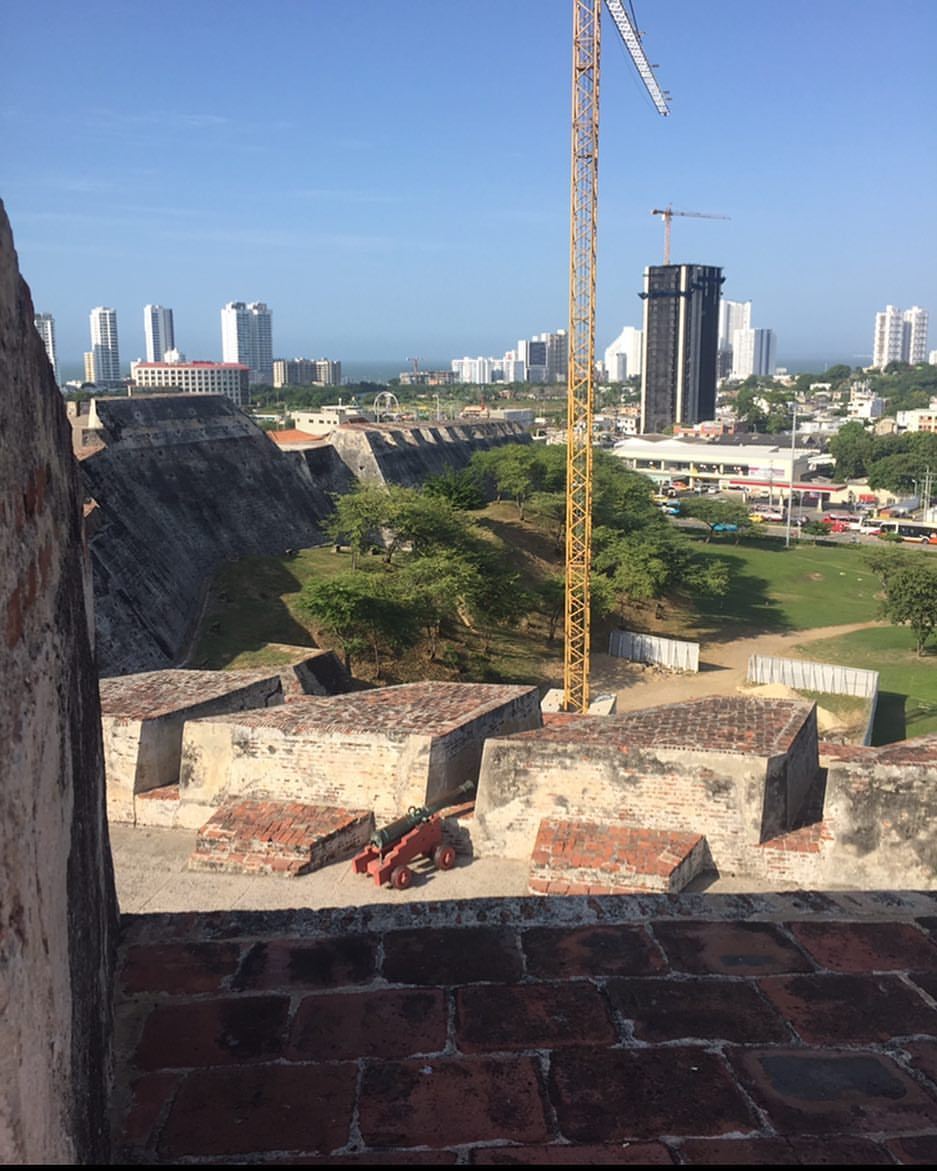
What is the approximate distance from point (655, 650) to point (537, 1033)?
2337cm

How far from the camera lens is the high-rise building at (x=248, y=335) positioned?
7037 inches

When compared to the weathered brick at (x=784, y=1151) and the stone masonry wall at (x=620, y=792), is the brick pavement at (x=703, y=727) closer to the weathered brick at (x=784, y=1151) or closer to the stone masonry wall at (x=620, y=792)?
the stone masonry wall at (x=620, y=792)

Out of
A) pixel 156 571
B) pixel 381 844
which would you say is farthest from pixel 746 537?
pixel 381 844

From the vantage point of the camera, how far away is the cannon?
7539mm

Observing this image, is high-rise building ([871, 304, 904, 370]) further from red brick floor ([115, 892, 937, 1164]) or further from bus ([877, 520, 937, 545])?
red brick floor ([115, 892, 937, 1164])

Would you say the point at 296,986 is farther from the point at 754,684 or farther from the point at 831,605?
the point at 831,605

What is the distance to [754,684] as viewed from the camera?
22312 mm

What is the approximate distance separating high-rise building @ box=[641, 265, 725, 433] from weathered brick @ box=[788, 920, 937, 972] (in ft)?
327

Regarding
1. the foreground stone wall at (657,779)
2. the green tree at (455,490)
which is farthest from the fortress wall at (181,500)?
the foreground stone wall at (657,779)

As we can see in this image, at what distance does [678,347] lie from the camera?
333 ft

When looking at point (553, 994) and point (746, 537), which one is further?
point (746, 537)

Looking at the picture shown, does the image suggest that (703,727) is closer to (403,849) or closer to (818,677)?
(403,849)

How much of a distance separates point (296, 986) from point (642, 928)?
3.16 ft

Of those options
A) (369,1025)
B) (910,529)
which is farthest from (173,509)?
(910,529)
